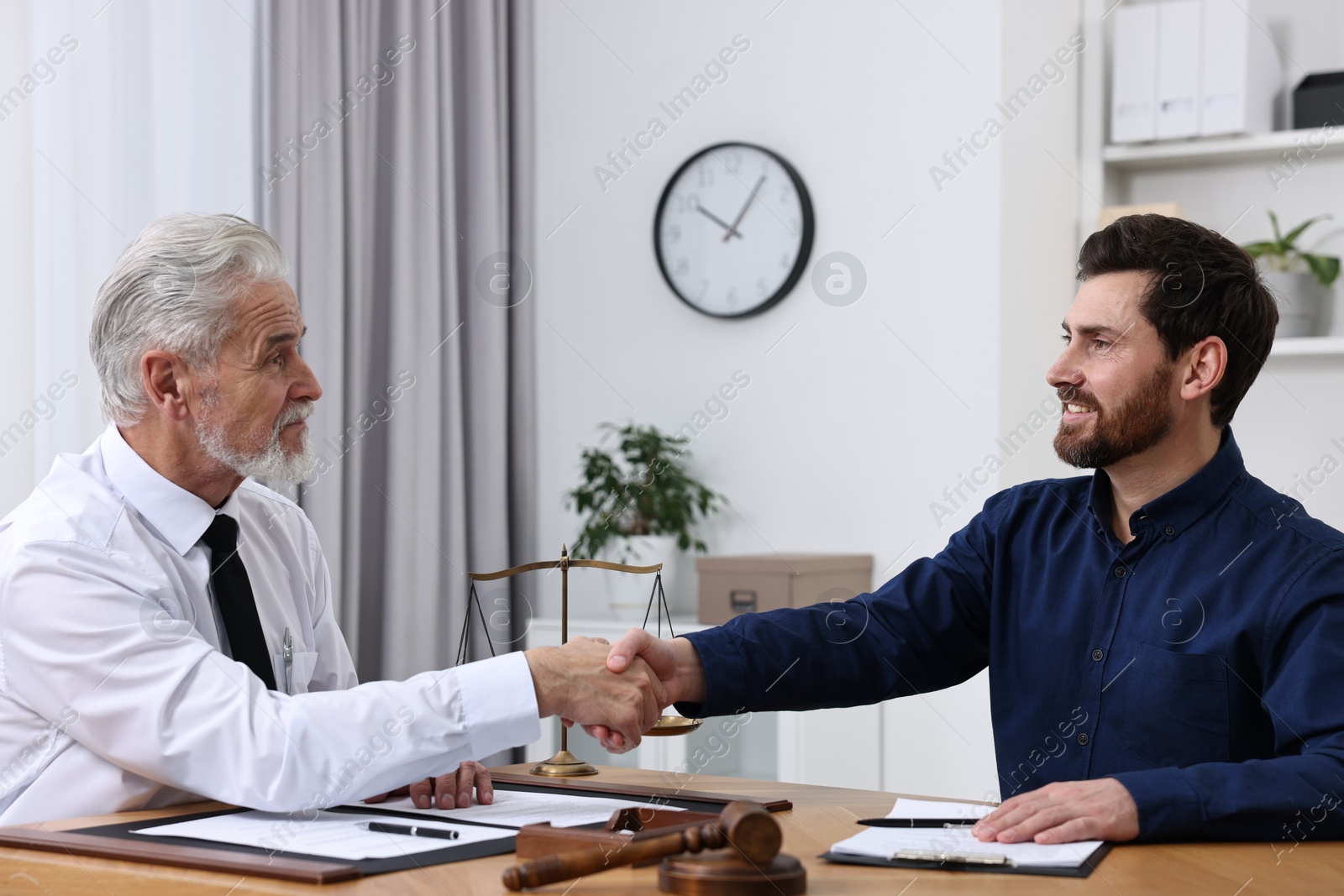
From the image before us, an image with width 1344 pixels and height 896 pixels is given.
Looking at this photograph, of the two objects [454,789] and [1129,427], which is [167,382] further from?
[1129,427]

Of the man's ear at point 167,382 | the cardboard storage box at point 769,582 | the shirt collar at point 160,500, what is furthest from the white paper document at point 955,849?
the cardboard storage box at point 769,582

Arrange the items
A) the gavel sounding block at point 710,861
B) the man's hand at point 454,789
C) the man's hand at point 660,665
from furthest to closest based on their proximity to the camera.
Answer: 1. the man's hand at point 660,665
2. the man's hand at point 454,789
3. the gavel sounding block at point 710,861

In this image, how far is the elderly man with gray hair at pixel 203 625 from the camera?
1478mm

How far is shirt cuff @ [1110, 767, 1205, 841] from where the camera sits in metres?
1.34

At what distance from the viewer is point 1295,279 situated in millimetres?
3576

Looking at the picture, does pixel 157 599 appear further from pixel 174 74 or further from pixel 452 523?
pixel 452 523

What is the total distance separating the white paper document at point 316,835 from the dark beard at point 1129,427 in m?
0.96

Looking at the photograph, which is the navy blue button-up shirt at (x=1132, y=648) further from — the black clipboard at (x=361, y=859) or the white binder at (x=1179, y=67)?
the white binder at (x=1179, y=67)

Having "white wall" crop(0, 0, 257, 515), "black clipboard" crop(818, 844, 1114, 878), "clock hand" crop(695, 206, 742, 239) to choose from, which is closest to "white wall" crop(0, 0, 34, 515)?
"white wall" crop(0, 0, 257, 515)

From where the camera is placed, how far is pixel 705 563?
349cm

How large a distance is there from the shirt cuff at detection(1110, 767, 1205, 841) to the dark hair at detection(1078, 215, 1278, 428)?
0.69 meters

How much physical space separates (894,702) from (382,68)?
2.28 m

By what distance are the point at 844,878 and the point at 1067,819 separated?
10.7 inches

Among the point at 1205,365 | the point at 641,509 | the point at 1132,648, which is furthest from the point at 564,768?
the point at 641,509
